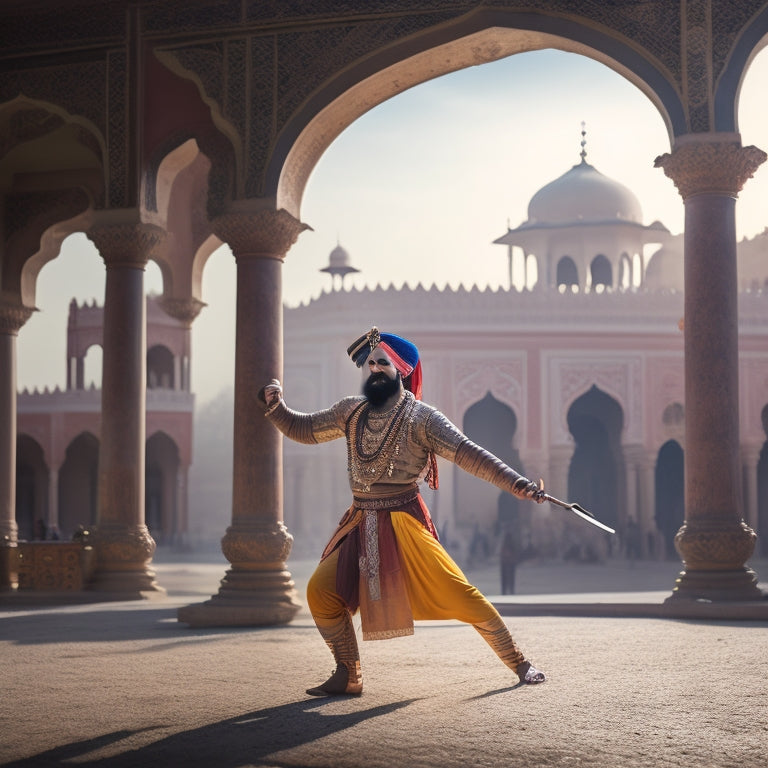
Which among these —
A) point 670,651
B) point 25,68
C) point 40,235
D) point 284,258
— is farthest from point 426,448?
point 40,235

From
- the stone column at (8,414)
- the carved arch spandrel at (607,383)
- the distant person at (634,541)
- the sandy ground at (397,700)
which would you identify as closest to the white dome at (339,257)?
the carved arch spandrel at (607,383)

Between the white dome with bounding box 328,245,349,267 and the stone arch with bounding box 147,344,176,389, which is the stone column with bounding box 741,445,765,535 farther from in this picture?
the stone arch with bounding box 147,344,176,389

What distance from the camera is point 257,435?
7414 mm

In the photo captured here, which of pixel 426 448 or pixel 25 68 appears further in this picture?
pixel 25 68

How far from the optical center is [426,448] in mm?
4375

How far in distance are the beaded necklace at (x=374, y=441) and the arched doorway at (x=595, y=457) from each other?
64.8 ft


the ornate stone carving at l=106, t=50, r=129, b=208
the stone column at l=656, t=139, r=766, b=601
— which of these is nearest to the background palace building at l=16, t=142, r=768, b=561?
the ornate stone carving at l=106, t=50, r=129, b=208

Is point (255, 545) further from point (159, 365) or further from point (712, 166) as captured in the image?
point (159, 365)

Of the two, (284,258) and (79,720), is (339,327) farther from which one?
(79,720)

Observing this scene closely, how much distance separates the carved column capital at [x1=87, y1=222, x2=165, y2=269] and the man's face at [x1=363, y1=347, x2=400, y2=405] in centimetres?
437

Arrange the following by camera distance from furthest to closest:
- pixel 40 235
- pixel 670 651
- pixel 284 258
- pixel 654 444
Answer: pixel 654 444
pixel 40 235
pixel 284 258
pixel 670 651

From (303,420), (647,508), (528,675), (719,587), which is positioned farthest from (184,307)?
(647,508)

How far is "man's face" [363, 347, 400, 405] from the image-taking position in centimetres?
439

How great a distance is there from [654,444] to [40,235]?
14.1 meters
